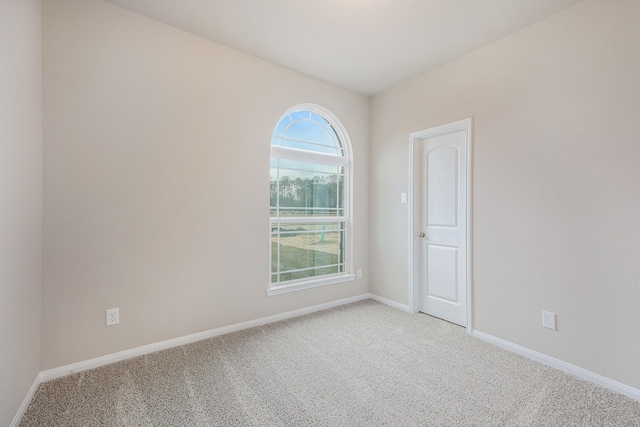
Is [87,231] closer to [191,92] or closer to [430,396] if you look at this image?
[191,92]

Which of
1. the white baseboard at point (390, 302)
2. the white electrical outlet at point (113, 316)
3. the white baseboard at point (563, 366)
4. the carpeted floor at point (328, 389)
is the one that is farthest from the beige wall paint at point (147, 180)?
the white baseboard at point (563, 366)

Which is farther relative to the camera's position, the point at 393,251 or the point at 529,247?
the point at 393,251

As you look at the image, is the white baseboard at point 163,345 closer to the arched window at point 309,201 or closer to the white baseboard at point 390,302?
the arched window at point 309,201

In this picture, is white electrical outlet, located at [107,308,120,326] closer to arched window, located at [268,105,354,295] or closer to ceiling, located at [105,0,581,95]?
arched window, located at [268,105,354,295]

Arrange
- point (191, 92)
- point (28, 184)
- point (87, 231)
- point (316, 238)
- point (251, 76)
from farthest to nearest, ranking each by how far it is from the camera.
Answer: point (316, 238)
point (251, 76)
point (191, 92)
point (87, 231)
point (28, 184)

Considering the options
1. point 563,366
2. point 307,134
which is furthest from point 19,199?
point 563,366

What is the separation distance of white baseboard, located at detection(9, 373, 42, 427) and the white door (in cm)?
322

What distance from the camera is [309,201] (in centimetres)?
324

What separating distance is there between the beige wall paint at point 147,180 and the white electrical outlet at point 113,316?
37 mm

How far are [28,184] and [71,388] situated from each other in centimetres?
130

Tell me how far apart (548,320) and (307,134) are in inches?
109

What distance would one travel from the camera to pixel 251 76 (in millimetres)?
2748

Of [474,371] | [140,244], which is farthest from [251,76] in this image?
[474,371]

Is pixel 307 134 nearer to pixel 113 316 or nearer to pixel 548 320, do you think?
pixel 113 316
